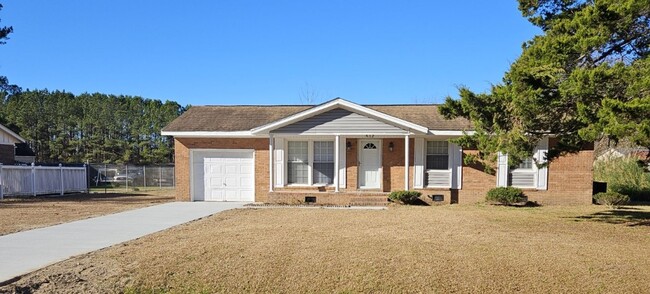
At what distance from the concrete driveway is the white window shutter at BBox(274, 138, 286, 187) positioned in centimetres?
277

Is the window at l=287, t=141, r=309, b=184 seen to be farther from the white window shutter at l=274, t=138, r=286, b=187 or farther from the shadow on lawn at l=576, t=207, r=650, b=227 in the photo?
the shadow on lawn at l=576, t=207, r=650, b=227

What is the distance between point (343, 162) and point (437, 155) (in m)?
3.75

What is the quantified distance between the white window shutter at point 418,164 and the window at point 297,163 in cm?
431

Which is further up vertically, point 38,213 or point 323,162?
point 323,162

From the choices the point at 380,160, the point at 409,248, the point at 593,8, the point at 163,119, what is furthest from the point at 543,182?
the point at 163,119

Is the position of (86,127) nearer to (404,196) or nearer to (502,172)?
(404,196)

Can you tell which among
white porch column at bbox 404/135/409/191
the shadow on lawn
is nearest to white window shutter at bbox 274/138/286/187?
white porch column at bbox 404/135/409/191

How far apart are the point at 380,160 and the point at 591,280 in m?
12.2

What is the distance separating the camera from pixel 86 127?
61.2 metres

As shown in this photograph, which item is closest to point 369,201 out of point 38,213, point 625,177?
point 38,213

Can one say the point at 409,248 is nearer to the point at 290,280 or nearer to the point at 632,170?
the point at 290,280

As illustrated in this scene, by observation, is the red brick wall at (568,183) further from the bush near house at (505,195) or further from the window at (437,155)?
the window at (437,155)

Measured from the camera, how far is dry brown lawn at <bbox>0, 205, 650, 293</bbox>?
6492 millimetres

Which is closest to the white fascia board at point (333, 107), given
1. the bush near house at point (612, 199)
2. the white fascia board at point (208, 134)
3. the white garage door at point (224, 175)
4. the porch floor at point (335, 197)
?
the white fascia board at point (208, 134)
